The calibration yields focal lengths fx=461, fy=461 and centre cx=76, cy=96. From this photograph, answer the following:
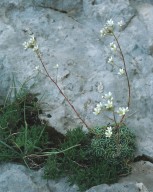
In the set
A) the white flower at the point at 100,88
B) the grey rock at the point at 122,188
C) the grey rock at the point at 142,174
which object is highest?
the white flower at the point at 100,88

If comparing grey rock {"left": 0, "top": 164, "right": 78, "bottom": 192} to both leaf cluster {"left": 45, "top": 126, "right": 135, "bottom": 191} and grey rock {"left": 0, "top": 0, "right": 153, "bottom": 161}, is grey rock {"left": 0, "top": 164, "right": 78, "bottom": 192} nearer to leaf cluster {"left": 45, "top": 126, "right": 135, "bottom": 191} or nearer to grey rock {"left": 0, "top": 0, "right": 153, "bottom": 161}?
leaf cluster {"left": 45, "top": 126, "right": 135, "bottom": 191}

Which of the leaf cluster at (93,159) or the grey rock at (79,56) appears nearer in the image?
the leaf cluster at (93,159)

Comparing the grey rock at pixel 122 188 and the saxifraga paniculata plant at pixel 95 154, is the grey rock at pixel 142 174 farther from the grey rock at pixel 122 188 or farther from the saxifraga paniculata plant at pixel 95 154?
the grey rock at pixel 122 188

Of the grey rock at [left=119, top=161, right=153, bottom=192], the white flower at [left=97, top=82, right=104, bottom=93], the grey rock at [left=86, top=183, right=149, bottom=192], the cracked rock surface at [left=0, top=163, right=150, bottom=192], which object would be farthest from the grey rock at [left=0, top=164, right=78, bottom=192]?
the white flower at [left=97, top=82, right=104, bottom=93]

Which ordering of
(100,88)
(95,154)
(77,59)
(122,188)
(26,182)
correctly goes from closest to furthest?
(122,188), (26,182), (95,154), (100,88), (77,59)

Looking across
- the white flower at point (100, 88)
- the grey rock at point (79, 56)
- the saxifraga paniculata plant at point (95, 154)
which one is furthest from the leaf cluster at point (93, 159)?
the white flower at point (100, 88)

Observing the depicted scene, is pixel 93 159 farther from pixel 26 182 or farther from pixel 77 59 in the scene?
pixel 77 59

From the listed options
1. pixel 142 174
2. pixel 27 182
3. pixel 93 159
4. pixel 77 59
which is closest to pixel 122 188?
pixel 142 174
